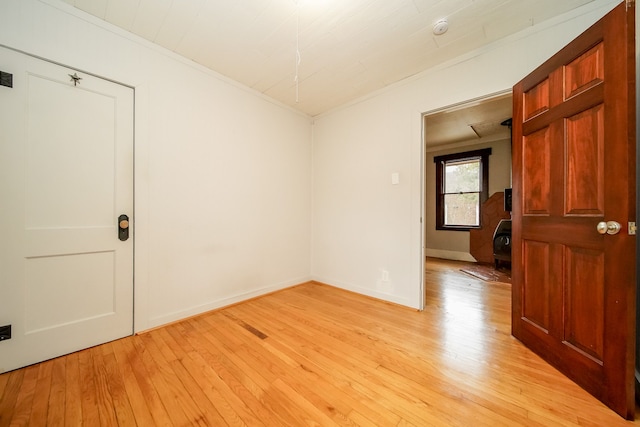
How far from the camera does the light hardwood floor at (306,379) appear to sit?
1210 mm

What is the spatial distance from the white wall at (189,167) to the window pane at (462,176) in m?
4.10

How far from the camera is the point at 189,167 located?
7.86 ft

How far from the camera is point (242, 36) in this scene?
2.06 meters

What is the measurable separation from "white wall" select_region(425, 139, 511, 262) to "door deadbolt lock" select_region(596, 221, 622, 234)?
4061 millimetres

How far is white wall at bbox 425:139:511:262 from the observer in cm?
479

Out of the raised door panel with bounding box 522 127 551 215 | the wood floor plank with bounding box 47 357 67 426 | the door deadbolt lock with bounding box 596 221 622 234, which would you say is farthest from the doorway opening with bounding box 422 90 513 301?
the wood floor plank with bounding box 47 357 67 426

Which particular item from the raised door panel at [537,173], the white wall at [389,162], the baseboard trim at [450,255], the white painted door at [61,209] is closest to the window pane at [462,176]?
the baseboard trim at [450,255]

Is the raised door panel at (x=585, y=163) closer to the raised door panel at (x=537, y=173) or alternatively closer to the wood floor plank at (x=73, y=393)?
the raised door panel at (x=537, y=173)

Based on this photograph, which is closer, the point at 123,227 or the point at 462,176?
the point at 123,227

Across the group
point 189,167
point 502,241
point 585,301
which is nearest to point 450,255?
point 502,241

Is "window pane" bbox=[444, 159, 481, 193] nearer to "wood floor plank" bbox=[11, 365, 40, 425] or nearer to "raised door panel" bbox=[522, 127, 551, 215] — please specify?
"raised door panel" bbox=[522, 127, 551, 215]

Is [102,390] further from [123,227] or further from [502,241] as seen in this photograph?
[502,241]

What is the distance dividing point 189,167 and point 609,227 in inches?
127

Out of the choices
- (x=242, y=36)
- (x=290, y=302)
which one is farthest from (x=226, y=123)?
(x=290, y=302)
